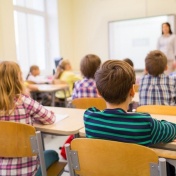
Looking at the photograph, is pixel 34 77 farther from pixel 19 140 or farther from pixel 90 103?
pixel 19 140

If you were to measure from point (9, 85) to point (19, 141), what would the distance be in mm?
373

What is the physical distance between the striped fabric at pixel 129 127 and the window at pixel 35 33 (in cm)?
438

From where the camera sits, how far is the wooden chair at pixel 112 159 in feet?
3.07

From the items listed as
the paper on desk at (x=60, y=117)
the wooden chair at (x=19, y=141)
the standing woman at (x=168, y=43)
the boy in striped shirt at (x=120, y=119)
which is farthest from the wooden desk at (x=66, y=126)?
the standing woman at (x=168, y=43)

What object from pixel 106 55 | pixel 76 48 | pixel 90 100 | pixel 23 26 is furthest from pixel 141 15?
pixel 90 100

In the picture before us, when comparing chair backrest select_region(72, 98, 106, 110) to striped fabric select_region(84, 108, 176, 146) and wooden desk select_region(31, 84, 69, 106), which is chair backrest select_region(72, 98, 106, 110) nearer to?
striped fabric select_region(84, 108, 176, 146)

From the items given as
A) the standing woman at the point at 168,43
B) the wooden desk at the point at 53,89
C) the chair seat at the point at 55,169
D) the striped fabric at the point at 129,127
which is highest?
the standing woman at the point at 168,43

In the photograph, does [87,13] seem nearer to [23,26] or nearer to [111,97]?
[23,26]

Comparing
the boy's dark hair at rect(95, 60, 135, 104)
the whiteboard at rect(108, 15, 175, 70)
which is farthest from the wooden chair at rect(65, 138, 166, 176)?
the whiteboard at rect(108, 15, 175, 70)

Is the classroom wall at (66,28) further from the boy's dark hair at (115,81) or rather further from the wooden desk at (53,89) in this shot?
the boy's dark hair at (115,81)

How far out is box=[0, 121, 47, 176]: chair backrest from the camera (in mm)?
1338

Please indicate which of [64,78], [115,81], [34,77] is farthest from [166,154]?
[34,77]

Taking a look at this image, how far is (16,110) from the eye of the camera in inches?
60.0

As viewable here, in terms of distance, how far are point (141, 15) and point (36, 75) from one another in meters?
2.65
